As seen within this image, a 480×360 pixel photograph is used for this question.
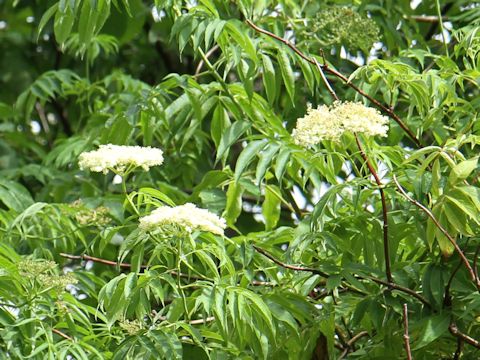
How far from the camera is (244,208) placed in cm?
565

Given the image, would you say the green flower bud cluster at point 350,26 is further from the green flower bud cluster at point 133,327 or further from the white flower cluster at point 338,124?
the green flower bud cluster at point 133,327

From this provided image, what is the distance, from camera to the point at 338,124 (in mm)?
2928

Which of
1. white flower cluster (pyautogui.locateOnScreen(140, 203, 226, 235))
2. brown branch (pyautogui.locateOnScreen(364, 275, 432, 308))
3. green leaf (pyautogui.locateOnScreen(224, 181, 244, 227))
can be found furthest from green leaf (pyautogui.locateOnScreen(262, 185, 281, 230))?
white flower cluster (pyautogui.locateOnScreen(140, 203, 226, 235))

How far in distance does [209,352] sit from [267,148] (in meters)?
0.66

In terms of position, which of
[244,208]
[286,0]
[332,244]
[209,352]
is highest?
[286,0]

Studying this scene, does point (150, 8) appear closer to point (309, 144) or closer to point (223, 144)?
point (223, 144)

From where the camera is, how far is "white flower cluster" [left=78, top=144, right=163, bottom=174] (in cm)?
295

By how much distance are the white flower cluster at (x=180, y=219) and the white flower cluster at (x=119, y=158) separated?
19 centimetres

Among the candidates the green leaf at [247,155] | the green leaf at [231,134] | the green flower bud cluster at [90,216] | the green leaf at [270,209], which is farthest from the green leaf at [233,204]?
the green leaf at [247,155]

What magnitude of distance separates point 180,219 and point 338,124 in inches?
18.9

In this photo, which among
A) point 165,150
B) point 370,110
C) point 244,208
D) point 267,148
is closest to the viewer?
point 370,110

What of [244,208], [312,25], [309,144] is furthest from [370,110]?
[244,208]

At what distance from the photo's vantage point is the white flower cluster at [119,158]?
116 inches

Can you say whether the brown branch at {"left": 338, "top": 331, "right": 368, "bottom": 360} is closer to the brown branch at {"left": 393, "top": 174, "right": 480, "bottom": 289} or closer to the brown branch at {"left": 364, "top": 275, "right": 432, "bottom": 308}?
the brown branch at {"left": 364, "top": 275, "right": 432, "bottom": 308}
